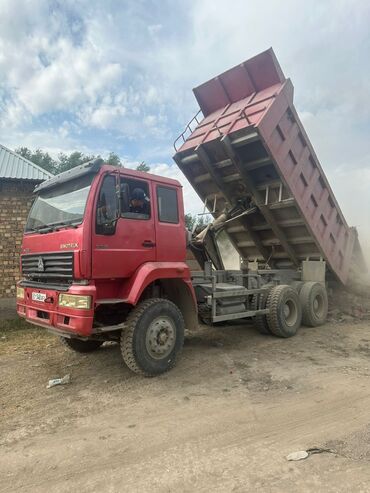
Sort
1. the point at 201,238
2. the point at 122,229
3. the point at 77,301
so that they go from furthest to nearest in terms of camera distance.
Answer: the point at 201,238
the point at 122,229
the point at 77,301

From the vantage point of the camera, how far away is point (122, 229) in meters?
4.82

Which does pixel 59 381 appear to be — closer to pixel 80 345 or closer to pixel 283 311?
pixel 80 345

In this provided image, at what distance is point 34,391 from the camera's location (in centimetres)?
460

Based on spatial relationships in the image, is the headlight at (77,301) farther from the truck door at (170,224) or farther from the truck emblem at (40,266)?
the truck door at (170,224)

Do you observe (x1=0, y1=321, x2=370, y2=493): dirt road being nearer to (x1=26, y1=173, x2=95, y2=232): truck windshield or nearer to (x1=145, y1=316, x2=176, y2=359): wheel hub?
(x1=145, y1=316, x2=176, y2=359): wheel hub

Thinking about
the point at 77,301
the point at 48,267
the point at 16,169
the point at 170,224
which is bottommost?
the point at 77,301

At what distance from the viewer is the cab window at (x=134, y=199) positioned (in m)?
4.85

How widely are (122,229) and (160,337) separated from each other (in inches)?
56.7

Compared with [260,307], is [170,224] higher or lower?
higher

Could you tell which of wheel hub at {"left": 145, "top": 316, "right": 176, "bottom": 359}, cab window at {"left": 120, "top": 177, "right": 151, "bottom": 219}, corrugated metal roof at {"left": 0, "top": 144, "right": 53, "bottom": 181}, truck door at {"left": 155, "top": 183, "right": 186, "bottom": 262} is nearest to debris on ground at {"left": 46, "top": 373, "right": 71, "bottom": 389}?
wheel hub at {"left": 145, "top": 316, "right": 176, "bottom": 359}

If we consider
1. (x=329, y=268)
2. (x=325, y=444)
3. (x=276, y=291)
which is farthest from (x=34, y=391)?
(x=329, y=268)

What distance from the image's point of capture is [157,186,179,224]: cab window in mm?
5320

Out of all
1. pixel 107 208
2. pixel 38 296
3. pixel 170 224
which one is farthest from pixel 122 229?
pixel 38 296

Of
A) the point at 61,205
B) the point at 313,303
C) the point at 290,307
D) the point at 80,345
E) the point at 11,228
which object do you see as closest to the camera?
the point at 61,205
